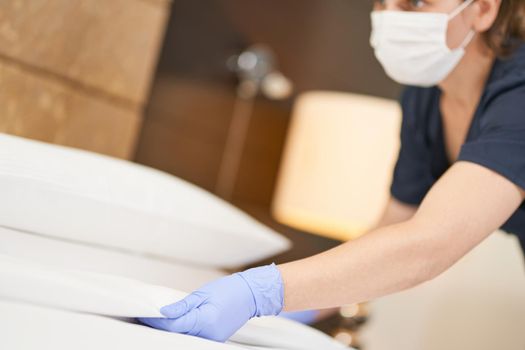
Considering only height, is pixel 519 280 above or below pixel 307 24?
below

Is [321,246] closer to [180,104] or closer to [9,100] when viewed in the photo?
[180,104]

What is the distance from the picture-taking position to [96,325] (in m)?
0.77

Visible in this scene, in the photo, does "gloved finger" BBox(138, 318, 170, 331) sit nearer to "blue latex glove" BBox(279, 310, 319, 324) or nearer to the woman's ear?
"blue latex glove" BBox(279, 310, 319, 324)

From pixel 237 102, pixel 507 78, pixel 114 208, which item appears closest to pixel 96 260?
pixel 114 208

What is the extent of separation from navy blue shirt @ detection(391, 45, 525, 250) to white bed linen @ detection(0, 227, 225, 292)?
0.51 m

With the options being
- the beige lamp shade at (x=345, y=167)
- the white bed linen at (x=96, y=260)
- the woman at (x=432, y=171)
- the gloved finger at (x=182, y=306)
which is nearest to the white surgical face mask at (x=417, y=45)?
the woman at (x=432, y=171)

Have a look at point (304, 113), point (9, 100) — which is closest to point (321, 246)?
point (304, 113)

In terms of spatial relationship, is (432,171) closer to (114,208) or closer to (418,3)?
(418,3)

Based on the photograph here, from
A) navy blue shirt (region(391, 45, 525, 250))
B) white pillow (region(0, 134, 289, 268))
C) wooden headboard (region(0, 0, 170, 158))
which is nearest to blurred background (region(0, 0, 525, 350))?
wooden headboard (region(0, 0, 170, 158))

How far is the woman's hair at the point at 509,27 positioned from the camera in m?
1.22

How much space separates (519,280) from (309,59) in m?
1.19

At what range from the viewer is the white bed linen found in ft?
3.22

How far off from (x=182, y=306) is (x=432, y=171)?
796 millimetres

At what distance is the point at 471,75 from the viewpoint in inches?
51.7
